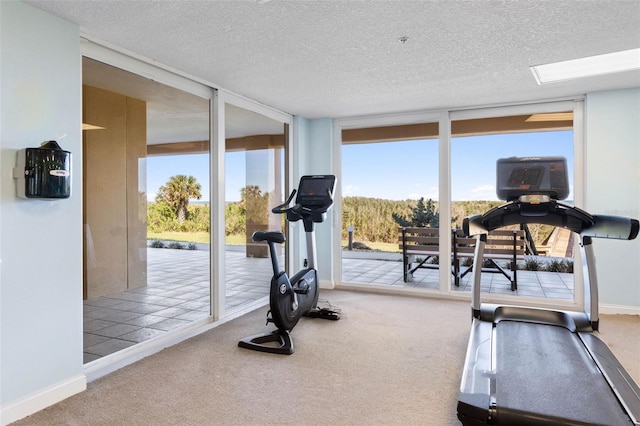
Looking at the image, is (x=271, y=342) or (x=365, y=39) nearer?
(x=365, y=39)

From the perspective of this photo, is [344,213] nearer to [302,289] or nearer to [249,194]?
[249,194]

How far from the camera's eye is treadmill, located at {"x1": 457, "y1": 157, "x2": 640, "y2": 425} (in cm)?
182

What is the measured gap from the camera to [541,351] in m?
2.54

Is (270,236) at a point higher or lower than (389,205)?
lower

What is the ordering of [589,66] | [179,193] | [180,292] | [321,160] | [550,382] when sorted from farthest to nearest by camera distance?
[321,160] → [180,292] → [179,193] → [589,66] → [550,382]

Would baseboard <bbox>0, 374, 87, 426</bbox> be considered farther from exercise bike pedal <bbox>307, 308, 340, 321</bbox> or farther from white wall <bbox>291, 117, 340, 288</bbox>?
white wall <bbox>291, 117, 340, 288</bbox>

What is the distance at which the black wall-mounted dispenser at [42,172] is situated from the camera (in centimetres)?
220

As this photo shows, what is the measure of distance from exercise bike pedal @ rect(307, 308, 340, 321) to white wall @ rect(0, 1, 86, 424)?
83.0 inches

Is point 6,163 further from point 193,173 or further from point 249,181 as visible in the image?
point 249,181

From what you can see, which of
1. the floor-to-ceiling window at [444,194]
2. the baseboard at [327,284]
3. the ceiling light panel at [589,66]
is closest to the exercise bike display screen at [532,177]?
the ceiling light panel at [589,66]

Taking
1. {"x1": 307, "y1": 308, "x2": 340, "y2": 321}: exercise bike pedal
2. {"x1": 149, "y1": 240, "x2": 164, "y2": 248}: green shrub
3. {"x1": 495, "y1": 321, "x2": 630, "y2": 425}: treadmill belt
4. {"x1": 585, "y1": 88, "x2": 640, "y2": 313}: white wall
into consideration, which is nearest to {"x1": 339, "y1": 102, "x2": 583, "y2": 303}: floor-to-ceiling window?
{"x1": 585, "y1": 88, "x2": 640, "y2": 313}: white wall

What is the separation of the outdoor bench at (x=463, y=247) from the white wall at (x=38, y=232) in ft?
12.8

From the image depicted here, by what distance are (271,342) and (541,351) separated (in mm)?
2035

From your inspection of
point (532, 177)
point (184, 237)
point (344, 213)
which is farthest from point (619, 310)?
point (184, 237)
